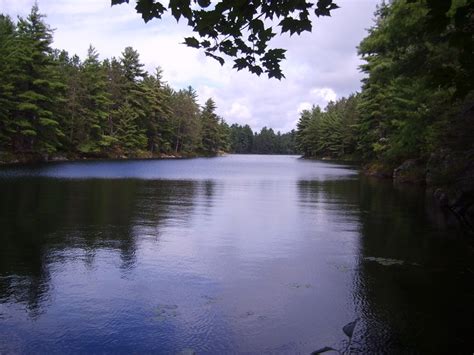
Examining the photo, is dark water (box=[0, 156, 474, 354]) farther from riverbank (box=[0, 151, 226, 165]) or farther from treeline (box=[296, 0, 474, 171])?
riverbank (box=[0, 151, 226, 165])

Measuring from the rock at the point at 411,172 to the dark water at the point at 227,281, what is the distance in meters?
14.2

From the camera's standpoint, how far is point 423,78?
17406mm

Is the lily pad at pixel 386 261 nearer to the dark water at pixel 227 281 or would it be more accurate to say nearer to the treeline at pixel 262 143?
the dark water at pixel 227 281

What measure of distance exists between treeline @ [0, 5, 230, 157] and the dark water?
29.5 meters

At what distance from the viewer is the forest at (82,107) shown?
4162cm

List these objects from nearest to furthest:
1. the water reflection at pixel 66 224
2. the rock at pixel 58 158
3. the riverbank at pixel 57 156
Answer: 1. the water reflection at pixel 66 224
2. the riverbank at pixel 57 156
3. the rock at pixel 58 158

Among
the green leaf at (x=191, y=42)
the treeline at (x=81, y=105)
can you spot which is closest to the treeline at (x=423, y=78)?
the green leaf at (x=191, y=42)

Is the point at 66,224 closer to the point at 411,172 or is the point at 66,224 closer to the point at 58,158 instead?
the point at 411,172

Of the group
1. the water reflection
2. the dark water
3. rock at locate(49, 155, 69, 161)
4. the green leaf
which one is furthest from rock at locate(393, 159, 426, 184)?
rock at locate(49, 155, 69, 161)

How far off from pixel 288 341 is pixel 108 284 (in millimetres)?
3492

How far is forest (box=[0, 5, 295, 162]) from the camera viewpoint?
4162 centimetres

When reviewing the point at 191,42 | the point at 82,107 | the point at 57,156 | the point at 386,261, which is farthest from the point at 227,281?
the point at 82,107

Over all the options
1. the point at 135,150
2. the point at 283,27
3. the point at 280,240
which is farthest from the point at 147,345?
the point at 135,150

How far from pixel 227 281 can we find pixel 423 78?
1316 centimetres
